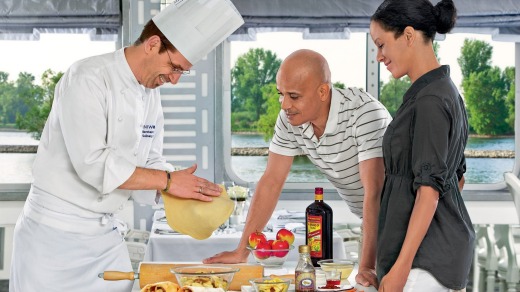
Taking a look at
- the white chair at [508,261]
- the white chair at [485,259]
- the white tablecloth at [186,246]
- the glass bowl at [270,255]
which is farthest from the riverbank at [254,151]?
the glass bowl at [270,255]

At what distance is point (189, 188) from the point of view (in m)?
2.48

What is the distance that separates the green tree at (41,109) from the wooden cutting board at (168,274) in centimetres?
346

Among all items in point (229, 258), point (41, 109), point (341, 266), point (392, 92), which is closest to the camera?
point (341, 266)

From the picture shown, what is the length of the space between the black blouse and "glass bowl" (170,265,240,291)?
419mm

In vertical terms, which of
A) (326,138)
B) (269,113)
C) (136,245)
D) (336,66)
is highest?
(336,66)

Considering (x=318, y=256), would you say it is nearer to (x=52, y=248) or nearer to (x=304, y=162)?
Answer: (x=52, y=248)

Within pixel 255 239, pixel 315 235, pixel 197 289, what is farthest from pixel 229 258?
pixel 197 289

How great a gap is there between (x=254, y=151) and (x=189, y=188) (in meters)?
3.36

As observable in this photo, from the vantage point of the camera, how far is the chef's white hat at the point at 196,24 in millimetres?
2521

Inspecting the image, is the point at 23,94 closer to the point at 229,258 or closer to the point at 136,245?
the point at 136,245

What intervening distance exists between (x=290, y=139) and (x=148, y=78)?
55cm

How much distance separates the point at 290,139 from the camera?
290 centimetres

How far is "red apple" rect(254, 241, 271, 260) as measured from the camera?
2719mm

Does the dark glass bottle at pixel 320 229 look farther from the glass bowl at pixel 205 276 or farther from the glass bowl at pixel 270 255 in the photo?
the glass bowl at pixel 205 276
